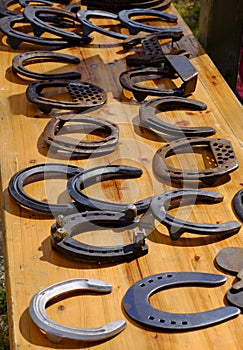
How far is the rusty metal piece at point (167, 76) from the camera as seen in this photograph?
95.7 inches

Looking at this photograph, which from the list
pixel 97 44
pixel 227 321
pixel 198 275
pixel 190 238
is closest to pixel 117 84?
pixel 97 44

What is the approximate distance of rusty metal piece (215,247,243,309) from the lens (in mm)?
1563

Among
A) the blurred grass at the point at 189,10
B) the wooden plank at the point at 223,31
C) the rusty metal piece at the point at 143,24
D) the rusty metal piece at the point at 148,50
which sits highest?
the rusty metal piece at the point at 143,24

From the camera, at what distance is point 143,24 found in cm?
297

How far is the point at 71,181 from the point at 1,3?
58.9 inches

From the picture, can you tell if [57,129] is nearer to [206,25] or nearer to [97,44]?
[97,44]

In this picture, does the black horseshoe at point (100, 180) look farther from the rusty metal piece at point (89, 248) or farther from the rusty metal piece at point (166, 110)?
the rusty metal piece at point (166, 110)

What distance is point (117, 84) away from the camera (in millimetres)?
2566

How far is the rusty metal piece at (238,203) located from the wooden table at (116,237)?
20mm

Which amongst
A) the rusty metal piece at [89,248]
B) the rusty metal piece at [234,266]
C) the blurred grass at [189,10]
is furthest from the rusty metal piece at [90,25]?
the blurred grass at [189,10]

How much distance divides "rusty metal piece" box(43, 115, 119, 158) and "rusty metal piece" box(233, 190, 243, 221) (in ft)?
1.42

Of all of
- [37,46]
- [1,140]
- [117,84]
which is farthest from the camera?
[37,46]

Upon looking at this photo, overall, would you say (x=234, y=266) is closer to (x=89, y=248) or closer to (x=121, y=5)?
(x=89, y=248)

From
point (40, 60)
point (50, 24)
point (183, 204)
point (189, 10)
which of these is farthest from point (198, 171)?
point (189, 10)
